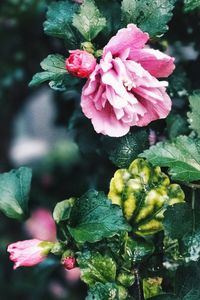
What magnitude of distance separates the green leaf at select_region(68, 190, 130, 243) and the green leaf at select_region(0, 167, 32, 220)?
181mm

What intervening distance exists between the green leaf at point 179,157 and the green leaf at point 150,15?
0.20m

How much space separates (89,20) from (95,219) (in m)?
0.34

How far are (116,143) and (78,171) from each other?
194 cm

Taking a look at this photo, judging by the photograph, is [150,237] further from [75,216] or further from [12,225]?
[12,225]

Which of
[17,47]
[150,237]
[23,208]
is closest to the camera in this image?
[150,237]

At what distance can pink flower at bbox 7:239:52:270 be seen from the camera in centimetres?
108

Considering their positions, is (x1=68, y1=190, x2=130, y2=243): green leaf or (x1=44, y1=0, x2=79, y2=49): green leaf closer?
(x1=68, y1=190, x2=130, y2=243): green leaf

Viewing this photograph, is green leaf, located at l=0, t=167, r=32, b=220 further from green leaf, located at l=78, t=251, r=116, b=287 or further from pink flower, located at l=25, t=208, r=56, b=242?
pink flower, located at l=25, t=208, r=56, b=242

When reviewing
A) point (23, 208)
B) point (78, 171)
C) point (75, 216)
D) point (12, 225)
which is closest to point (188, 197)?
point (75, 216)

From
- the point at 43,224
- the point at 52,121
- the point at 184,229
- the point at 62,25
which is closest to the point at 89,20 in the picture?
the point at 62,25

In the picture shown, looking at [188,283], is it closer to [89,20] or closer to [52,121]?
[89,20]

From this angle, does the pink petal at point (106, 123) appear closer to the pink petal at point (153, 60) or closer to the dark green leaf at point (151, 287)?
the pink petal at point (153, 60)

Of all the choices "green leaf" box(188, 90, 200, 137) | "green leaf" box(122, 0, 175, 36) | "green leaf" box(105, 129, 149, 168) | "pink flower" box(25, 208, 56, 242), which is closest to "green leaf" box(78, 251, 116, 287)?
"green leaf" box(105, 129, 149, 168)

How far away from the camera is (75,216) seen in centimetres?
110
